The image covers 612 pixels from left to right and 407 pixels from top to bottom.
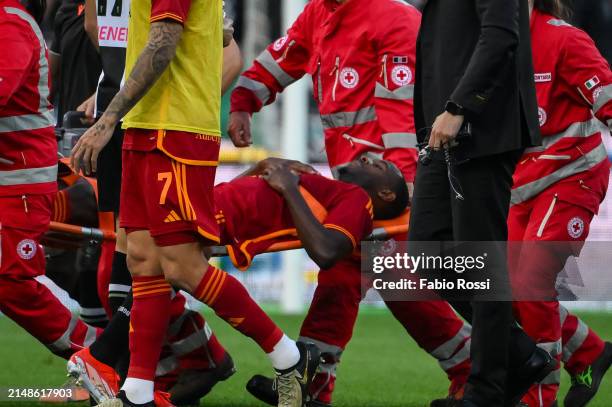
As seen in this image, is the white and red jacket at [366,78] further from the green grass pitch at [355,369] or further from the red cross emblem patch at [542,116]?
the green grass pitch at [355,369]

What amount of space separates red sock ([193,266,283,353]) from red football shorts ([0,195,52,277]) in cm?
114

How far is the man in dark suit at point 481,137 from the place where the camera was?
4.36 meters

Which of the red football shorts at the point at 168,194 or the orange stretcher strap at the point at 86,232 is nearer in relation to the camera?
the red football shorts at the point at 168,194

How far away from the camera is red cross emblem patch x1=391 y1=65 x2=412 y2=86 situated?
5.89 metres

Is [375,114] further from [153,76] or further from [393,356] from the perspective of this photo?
[393,356]

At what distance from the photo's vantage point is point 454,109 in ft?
14.3

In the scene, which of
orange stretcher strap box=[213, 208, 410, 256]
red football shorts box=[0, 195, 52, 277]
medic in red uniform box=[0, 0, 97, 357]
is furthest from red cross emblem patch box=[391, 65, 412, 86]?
red football shorts box=[0, 195, 52, 277]

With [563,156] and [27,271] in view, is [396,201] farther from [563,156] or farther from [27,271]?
[27,271]

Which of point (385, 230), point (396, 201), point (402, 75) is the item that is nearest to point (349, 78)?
point (402, 75)

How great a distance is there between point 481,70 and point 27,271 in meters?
2.26

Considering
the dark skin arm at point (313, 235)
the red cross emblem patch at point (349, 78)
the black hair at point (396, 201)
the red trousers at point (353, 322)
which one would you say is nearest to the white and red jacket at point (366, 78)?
the red cross emblem patch at point (349, 78)

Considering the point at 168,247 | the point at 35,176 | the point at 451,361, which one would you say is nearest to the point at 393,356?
the point at 451,361

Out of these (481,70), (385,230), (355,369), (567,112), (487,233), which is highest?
(481,70)

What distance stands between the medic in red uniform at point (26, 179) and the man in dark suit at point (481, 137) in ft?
5.81
